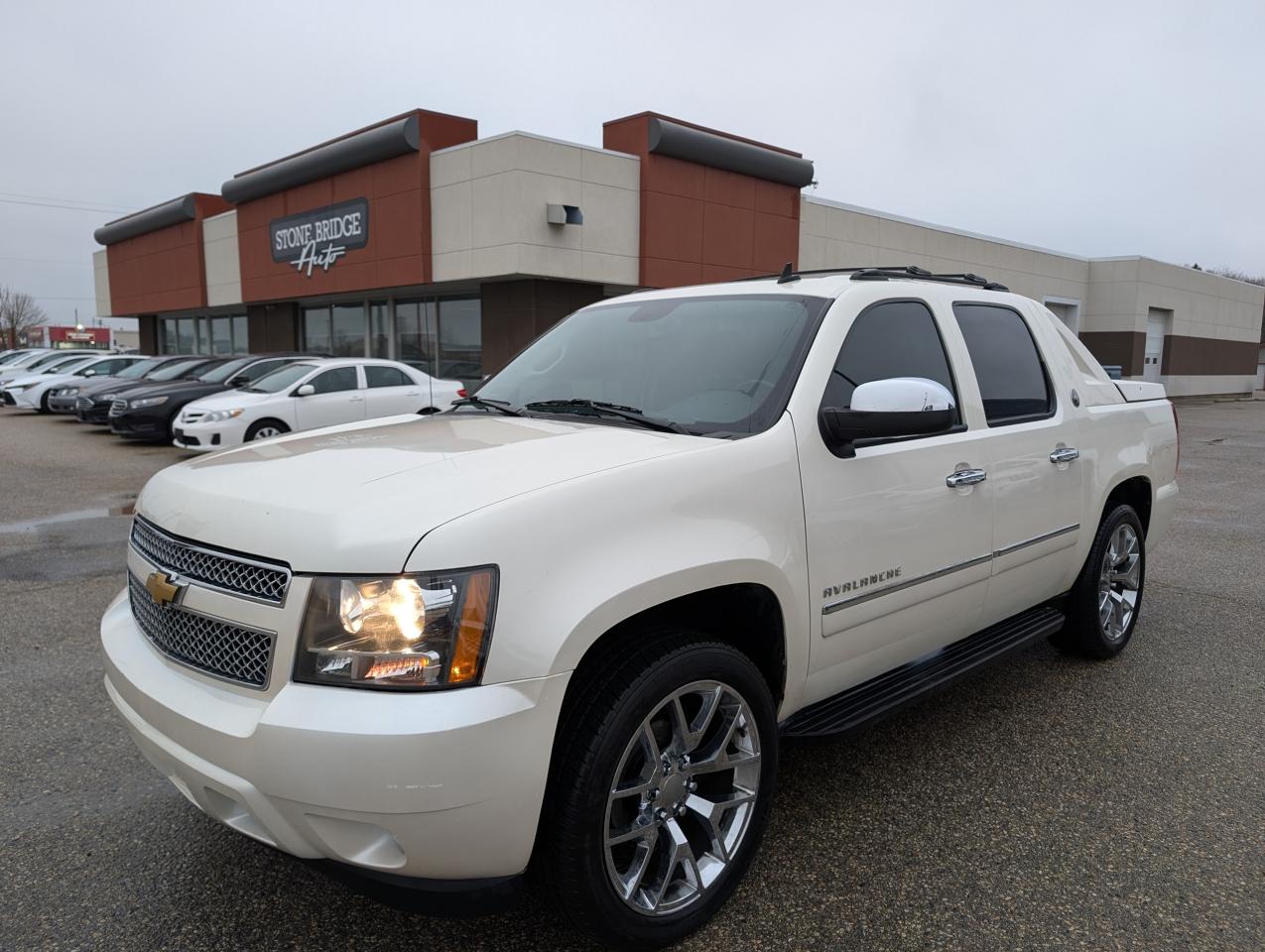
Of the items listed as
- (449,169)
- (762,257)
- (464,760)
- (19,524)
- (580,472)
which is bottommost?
(19,524)

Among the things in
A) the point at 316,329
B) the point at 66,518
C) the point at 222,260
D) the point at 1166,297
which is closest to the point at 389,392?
the point at 66,518

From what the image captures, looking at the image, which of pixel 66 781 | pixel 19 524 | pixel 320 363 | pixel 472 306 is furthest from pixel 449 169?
pixel 66 781

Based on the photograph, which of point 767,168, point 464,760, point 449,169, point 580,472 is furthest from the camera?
point 767,168

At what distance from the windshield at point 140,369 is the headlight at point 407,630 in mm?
20598

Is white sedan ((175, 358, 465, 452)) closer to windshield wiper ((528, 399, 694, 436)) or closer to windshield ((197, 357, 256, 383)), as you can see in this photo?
windshield ((197, 357, 256, 383))

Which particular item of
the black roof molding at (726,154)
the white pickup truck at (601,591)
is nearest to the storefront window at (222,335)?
the black roof molding at (726,154)

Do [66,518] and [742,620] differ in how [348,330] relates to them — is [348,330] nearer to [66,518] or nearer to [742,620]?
[66,518]

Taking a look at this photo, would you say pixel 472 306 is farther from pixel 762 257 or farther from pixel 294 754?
pixel 294 754

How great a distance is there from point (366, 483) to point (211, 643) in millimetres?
→ 558

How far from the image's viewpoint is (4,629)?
519 centimetres

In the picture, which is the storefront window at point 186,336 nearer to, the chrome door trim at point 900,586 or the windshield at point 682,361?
the windshield at point 682,361

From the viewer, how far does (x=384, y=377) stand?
548 inches

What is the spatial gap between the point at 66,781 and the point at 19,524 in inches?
245

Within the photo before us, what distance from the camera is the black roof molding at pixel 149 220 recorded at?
29.5m
